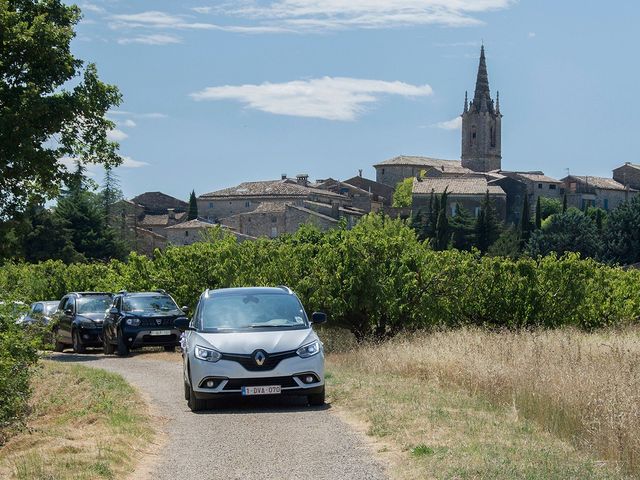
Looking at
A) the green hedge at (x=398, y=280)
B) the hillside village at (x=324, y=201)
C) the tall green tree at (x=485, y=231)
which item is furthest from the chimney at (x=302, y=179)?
the green hedge at (x=398, y=280)

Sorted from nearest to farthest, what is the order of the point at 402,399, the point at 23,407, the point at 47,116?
the point at 402,399, the point at 23,407, the point at 47,116

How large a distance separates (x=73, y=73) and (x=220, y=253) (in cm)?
898

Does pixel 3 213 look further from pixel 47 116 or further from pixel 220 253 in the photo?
pixel 220 253

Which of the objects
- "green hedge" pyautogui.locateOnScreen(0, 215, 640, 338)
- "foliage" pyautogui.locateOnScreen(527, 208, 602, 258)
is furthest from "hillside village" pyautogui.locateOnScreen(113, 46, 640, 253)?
"green hedge" pyautogui.locateOnScreen(0, 215, 640, 338)

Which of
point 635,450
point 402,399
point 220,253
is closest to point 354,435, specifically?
point 402,399

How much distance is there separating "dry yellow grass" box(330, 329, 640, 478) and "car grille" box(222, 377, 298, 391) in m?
0.88

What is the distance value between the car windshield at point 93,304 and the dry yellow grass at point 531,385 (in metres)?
12.7

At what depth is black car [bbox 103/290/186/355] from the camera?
1103 inches

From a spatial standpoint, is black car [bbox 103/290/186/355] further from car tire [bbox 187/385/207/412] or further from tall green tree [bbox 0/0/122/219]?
car tire [bbox 187/385/207/412]

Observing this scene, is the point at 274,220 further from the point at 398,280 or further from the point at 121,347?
the point at 121,347

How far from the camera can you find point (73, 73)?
29641 mm

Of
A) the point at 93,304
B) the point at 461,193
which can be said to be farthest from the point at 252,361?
the point at 461,193

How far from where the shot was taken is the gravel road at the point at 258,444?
33.0 feet

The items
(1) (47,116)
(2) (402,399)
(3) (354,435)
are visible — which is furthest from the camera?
(1) (47,116)
